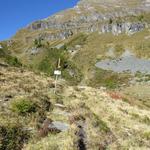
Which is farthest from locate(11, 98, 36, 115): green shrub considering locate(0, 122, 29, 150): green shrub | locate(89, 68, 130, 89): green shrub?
locate(89, 68, 130, 89): green shrub

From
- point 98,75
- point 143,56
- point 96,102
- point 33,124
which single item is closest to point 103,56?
point 143,56

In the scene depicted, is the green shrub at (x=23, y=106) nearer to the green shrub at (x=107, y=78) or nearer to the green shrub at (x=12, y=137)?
the green shrub at (x=12, y=137)

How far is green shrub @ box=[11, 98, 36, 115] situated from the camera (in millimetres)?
15688

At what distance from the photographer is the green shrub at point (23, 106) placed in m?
15.7

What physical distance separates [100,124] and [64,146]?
5.39m

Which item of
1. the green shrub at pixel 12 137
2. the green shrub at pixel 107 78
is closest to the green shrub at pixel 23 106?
the green shrub at pixel 12 137

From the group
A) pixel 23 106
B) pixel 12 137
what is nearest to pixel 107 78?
pixel 23 106

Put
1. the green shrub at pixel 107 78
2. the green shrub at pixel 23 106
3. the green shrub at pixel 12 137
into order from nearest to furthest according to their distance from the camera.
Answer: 1. the green shrub at pixel 12 137
2. the green shrub at pixel 23 106
3. the green shrub at pixel 107 78

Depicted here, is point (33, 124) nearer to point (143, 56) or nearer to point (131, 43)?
point (143, 56)

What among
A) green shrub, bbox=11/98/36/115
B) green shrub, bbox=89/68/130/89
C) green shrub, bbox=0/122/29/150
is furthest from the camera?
green shrub, bbox=89/68/130/89

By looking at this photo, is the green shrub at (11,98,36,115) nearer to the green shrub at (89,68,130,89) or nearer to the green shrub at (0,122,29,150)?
the green shrub at (0,122,29,150)

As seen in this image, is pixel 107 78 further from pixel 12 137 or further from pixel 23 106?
pixel 12 137

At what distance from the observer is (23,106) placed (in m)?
16.0

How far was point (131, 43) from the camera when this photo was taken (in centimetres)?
15312
